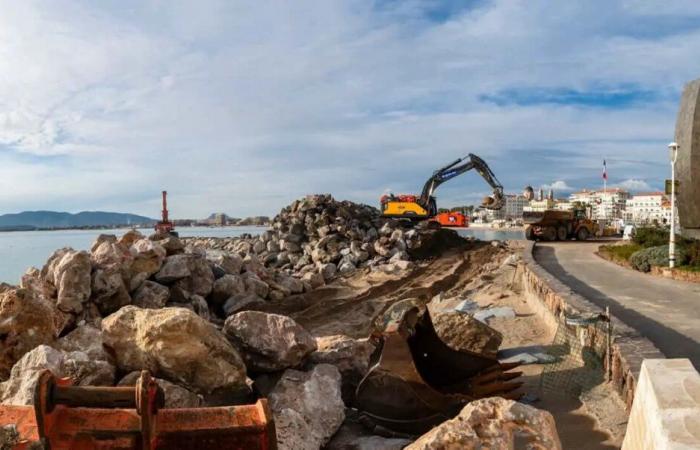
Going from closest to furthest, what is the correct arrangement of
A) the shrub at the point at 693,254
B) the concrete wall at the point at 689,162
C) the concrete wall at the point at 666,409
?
1. the concrete wall at the point at 666,409
2. the shrub at the point at 693,254
3. the concrete wall at the point at 689,162

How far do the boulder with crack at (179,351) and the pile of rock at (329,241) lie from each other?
38.7 ft

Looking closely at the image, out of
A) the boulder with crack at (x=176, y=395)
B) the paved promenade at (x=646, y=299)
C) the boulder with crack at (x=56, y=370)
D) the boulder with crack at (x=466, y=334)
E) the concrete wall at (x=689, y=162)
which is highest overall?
the concrete wall at (x=689, y=162)

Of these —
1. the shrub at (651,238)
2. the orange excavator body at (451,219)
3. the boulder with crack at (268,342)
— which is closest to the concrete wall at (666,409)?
the boulder with crack at (268,342)

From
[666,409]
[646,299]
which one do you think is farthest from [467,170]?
[666,409]

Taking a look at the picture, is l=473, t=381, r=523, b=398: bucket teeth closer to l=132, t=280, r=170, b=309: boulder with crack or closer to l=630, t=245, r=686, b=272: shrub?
l=132, t=280, r=170, b=309: boulder with crack

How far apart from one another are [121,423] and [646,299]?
27.1 feet

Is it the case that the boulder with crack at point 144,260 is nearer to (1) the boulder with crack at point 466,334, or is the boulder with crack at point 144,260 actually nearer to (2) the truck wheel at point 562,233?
(1) the boulder with crack at point 466,334

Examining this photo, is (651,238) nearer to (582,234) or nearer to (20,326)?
(582,234)

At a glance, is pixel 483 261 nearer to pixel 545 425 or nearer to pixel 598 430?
pixel 598 430

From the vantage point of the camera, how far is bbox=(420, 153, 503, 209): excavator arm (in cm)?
2550

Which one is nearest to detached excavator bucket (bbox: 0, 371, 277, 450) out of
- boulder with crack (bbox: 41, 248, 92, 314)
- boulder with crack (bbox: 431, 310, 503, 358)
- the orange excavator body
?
boulder with crack (bbox: 431, 310, 503, 358)

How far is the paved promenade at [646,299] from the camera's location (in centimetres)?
616

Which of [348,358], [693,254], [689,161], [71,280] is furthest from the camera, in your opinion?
[689,161]

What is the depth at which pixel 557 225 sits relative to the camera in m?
24.3
